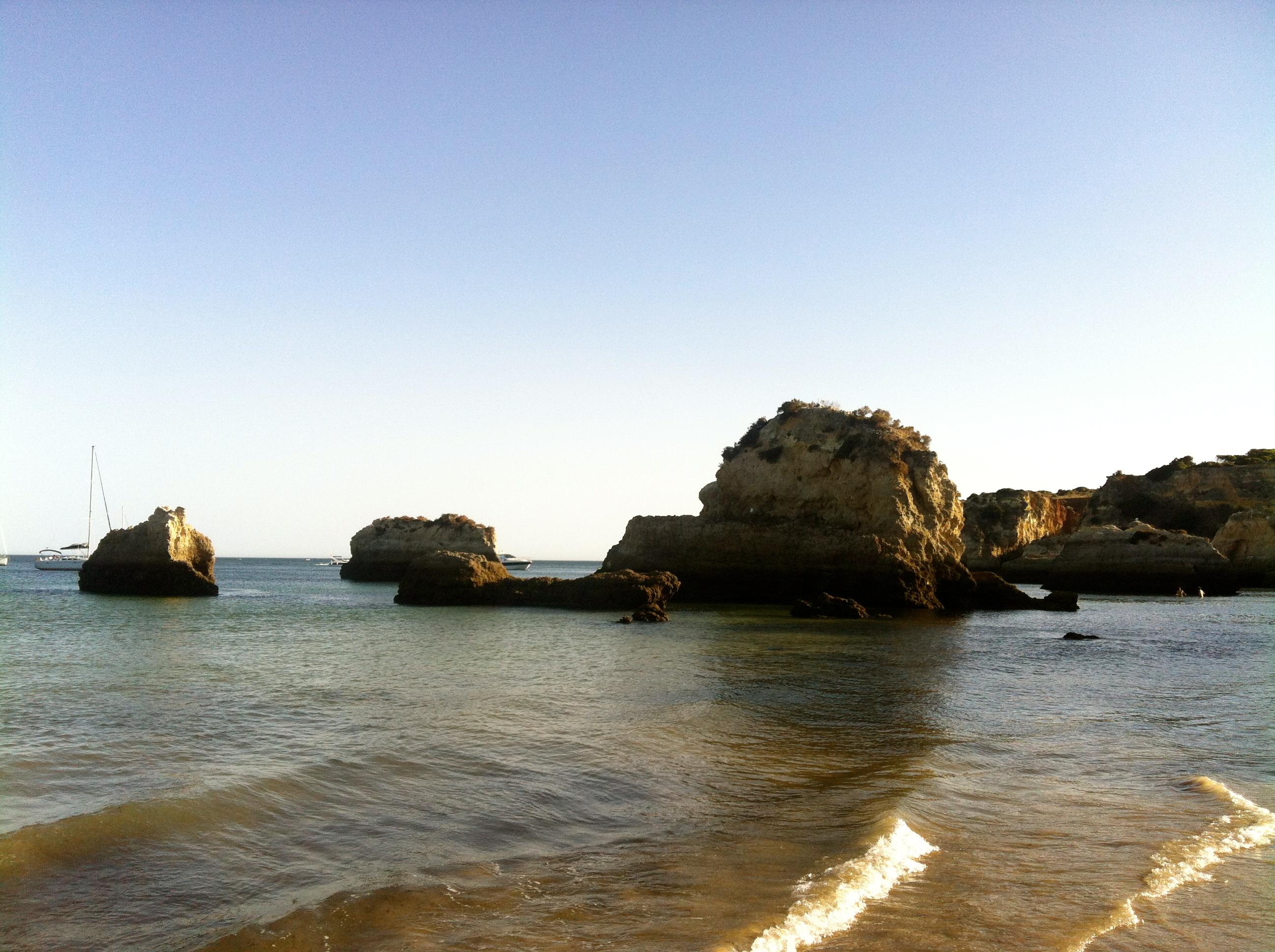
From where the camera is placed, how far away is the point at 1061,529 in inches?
3206

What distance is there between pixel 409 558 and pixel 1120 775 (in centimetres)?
6884

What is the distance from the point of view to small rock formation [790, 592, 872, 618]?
31469 millimetres

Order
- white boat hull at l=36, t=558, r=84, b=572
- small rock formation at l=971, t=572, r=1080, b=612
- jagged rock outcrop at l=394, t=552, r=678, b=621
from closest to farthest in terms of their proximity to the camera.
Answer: jagged rock outcrop at l=394, t=552, r=678, b=621 < small rock formation at l=971, t=572, r=1080, b=612 < white boat hull at l=36, t=558, r=84, b=572

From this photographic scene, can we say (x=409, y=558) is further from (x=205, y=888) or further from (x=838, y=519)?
(x=205, y=888)

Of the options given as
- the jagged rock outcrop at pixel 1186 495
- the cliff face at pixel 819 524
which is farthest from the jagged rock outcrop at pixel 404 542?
the jagged rock outcrop at pixel 1186 495

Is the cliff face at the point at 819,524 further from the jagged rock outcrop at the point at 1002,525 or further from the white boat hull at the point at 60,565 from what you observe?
the white boat hull at the point at 60,565

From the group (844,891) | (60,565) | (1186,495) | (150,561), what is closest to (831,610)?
(844,891)

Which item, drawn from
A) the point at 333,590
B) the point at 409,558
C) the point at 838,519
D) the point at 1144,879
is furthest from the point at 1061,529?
the point at 1144,879

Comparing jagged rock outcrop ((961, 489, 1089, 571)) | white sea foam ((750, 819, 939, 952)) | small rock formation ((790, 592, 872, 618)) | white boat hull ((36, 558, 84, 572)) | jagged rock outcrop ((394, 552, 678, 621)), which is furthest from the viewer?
white boat hull ((36, 558, 84, 572))

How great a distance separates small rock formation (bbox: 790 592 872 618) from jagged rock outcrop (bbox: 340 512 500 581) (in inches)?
1704

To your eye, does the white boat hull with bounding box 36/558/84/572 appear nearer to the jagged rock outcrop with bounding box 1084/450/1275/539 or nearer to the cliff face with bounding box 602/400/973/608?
the cliff face with bounding box 602/400/973/608

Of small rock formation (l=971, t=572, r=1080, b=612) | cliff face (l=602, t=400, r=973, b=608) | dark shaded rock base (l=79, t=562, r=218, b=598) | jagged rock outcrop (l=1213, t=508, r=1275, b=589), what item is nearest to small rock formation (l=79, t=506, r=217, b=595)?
dark shaded rock base (l=79, t=562, r=218, b=598)

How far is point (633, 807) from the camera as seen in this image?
26.9ft

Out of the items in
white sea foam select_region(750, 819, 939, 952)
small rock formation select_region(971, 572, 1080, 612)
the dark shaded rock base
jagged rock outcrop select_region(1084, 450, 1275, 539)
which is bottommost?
small rock formation select_region(971, 572, 1080, 612)
